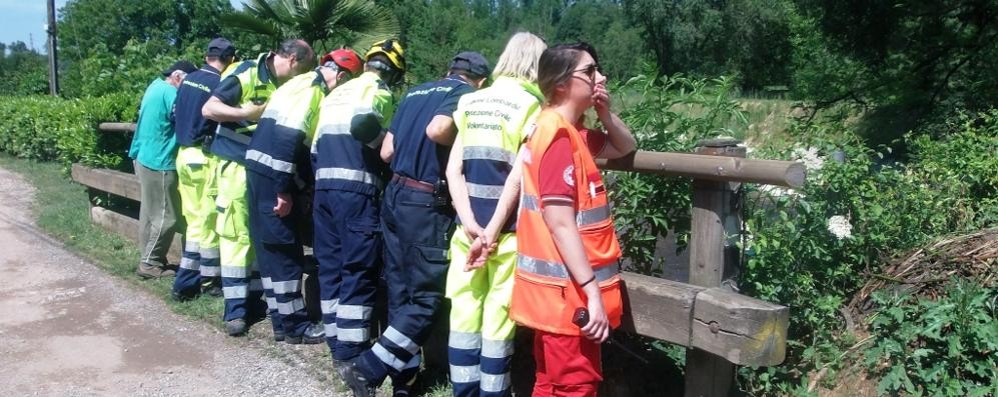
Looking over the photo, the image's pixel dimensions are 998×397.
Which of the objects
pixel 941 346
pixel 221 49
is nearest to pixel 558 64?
pixel 941 346

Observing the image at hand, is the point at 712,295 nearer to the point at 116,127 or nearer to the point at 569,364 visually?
the point at 569,364

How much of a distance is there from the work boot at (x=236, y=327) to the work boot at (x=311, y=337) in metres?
0.41

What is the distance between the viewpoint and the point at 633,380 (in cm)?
444

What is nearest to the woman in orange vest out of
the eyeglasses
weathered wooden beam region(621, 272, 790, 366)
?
the eyeglasses

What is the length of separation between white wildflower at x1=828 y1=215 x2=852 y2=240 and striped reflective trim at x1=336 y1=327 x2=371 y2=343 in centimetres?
258

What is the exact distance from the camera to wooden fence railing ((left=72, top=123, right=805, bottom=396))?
11.2 ft

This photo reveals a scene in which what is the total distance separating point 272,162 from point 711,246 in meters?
2.91

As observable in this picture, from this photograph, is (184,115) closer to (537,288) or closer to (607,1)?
(537,288)

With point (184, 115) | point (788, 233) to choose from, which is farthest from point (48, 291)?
point (788, 233)

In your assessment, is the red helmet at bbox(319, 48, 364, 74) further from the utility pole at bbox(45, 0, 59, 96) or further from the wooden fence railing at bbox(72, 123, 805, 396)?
the utility pole at bbox(45, 0, 59, 96)

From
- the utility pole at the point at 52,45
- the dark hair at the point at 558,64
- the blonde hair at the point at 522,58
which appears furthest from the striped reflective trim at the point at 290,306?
the utility pole at the point at 52,45

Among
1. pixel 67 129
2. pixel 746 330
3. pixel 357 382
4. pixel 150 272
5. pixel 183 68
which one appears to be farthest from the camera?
pixel 67 129

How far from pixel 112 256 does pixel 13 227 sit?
2.95 metres

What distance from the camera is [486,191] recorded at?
3.90 metres
